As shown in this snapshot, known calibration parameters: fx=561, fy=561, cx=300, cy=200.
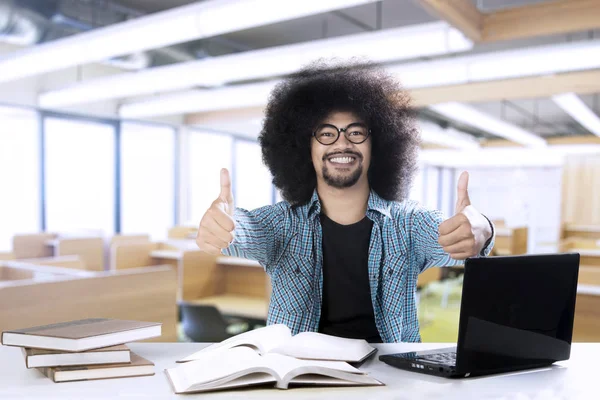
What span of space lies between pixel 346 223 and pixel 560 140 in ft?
33.4

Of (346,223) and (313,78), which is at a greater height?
(313,78)

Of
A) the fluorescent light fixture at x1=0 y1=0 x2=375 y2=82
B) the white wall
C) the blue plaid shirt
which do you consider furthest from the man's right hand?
the white wall

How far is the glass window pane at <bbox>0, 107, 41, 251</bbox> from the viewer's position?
21.7ft

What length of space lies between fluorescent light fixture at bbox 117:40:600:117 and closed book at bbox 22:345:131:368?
2873mm

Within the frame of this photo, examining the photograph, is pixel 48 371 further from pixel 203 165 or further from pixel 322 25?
pixel 203 165

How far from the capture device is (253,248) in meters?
1.76

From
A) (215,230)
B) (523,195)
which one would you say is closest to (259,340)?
(215,230)

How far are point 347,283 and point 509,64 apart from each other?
3057mm

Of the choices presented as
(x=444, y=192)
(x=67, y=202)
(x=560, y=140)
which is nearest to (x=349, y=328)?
(x=67, y=202)

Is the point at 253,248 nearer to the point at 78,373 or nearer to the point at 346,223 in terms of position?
the point at 346,223

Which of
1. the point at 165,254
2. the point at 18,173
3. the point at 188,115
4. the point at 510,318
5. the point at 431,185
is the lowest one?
the point at 165,254

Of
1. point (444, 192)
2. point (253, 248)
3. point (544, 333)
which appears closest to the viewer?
point (544, 333)

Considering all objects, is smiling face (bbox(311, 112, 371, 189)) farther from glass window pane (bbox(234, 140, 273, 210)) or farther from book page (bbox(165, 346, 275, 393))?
glass window pane (bbox(234, 140, 273, 210))

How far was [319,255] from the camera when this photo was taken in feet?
5.96
